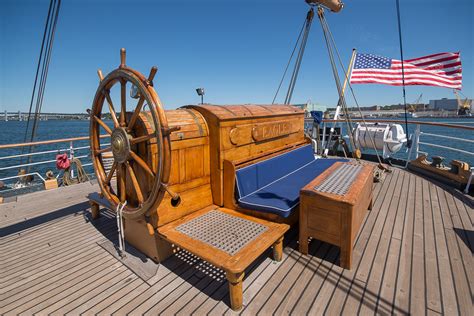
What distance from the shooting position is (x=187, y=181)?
2.72 m

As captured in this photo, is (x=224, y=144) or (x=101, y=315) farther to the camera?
(x=224, y=144)

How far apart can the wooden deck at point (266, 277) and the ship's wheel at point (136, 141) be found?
635 mm

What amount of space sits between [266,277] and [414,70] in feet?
25.5

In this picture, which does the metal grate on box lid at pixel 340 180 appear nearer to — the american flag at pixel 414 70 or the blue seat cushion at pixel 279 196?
the blue seat cushion at pixel 279 196

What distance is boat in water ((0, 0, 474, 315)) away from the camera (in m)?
1.98

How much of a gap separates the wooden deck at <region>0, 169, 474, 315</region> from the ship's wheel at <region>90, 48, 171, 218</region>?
2.08 feet

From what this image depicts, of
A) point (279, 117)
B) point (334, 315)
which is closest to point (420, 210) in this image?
point (279, 117)

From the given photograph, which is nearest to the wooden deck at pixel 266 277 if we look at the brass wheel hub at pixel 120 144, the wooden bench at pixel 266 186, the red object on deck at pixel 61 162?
the wooden bench at pixel 266 186

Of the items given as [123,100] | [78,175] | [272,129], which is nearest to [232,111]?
[272,129]

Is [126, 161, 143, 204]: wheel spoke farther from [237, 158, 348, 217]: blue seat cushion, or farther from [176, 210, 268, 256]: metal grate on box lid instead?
[237, 158, 348, 217]: blue seat cushion

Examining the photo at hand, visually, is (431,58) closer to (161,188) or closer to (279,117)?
(279,117)

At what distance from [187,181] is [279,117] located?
6.12 ft

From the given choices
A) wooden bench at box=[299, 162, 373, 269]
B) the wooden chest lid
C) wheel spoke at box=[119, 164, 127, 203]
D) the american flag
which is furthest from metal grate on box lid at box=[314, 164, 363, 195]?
the american flag

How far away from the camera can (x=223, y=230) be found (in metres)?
2.38
